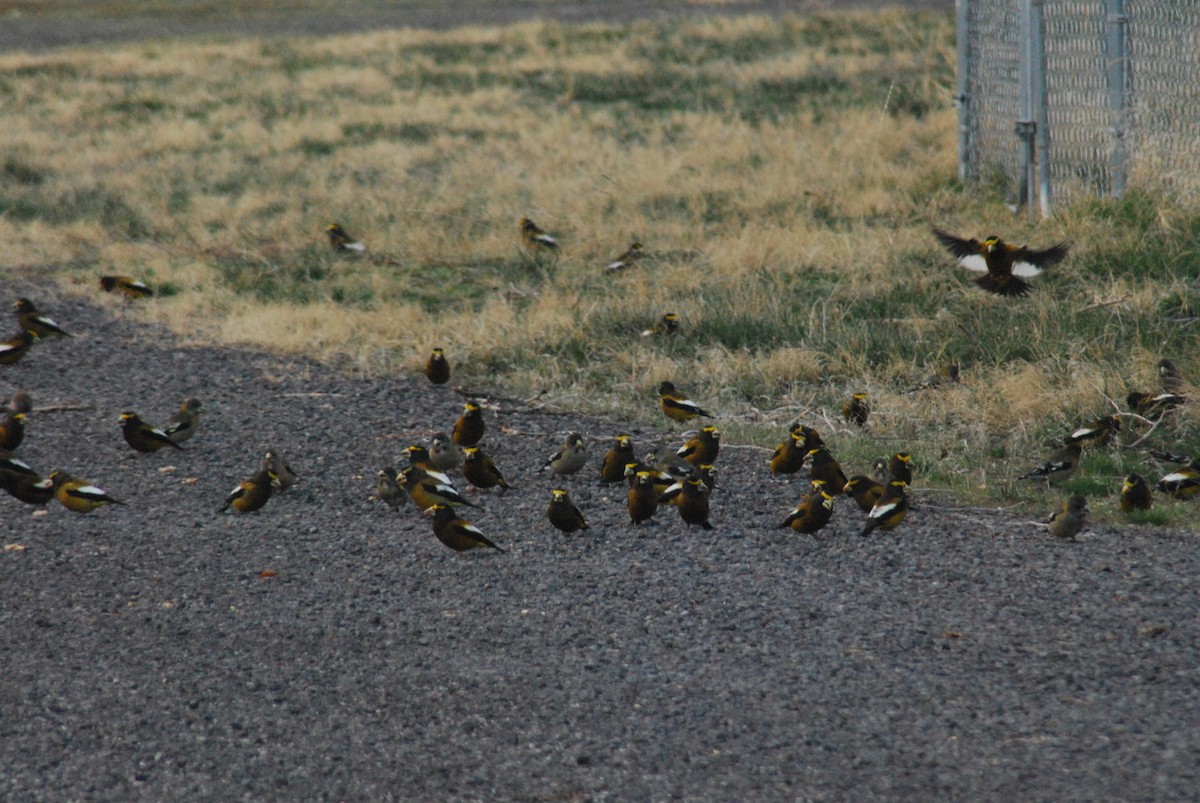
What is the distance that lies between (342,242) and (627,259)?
3.18 metres

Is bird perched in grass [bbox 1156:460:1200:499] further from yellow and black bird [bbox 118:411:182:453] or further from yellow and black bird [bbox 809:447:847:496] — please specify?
yellow and black bird [bbox 118:411:182:453]

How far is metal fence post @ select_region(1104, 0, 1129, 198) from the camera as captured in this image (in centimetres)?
1228

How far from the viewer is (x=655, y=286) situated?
1298 centimetres

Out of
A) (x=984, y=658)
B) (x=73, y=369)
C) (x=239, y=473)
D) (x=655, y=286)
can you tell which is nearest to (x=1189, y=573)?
(x=984, y=658)

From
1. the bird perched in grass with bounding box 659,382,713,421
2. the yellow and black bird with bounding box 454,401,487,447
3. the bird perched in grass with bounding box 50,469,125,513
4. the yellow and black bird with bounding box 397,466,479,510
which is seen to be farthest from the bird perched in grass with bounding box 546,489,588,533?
the bird perched in grass with bounding box 50,469,125,513

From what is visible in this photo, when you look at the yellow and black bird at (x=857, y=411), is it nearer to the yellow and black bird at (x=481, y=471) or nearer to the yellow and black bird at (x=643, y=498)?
the yellow and black bird at (x=643, y=498)

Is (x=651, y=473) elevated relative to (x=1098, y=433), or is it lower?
elevated

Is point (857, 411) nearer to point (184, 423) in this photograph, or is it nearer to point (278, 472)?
point (278, 472)

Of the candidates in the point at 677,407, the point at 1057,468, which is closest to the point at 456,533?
the point at 677,407

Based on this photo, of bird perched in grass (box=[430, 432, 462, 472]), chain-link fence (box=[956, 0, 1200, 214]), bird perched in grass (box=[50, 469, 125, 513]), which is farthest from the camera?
chain-link fence (box=[956, 0, 1200, 214])

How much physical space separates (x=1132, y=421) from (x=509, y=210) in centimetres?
929

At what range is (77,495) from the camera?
7.98m

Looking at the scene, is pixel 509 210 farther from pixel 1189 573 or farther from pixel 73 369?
pixel 1189 573

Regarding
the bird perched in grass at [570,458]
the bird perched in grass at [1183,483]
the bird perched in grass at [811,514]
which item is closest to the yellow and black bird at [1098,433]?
the bird perched in grass at [1183,483]
